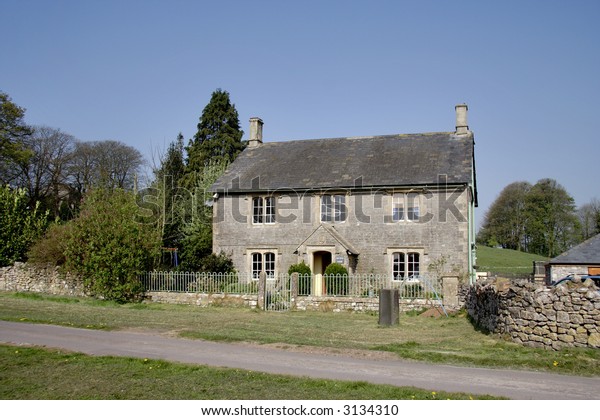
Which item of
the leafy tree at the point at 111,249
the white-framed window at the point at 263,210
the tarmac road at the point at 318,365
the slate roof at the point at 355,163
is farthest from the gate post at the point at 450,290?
the leafy tree at the point at 111,249

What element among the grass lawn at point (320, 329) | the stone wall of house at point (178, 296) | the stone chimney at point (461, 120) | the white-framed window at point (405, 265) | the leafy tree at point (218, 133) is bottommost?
the grass lawn at point (320, 329)

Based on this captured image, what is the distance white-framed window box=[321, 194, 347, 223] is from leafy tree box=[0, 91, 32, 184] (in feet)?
88.5

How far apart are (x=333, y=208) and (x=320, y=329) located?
513 inches

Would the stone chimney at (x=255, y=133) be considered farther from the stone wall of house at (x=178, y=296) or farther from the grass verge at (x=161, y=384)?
the grass verge at (x=161, y=384)

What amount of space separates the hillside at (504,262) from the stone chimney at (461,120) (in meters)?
21.8

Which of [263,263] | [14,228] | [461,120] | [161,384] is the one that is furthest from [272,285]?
[161,384]

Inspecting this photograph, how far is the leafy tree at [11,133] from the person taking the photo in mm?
43406

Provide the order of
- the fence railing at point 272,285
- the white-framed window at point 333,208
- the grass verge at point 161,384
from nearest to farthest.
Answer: the grass verge at point 161,384 < the fence railing at point 272,285 < the white-framed window at point 333,208

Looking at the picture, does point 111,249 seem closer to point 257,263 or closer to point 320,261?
point 257,263

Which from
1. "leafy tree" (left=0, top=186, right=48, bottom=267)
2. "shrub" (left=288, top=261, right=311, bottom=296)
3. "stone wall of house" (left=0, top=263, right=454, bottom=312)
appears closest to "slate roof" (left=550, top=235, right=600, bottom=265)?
"stone wall of house" (left=0, top=263, right=454, bottom=312)

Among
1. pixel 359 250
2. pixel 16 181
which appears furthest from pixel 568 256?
pixel 16 181

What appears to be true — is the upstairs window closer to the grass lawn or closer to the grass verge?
the grass lawn

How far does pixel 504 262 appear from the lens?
57.1 meters

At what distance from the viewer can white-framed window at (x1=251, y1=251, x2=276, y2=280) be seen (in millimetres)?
30047
